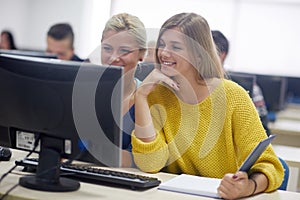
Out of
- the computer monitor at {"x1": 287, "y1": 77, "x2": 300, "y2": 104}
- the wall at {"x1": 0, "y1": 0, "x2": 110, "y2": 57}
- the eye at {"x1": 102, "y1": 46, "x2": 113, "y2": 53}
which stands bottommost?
the computer monitor at {"x1": 287, "y1": 77, "x2": 300, "y2": 104}

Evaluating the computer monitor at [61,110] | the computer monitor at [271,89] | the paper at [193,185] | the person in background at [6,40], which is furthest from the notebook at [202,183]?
the person in background at [6,40]

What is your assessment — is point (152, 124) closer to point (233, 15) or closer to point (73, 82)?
point (73, 82)

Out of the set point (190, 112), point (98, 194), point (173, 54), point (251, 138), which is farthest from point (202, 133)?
point (98, 194)

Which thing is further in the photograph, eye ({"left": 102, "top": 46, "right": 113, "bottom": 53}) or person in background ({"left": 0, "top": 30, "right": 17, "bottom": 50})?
person in background ({"left": 0, "top": 30, "right": 17, "bottom": 50})

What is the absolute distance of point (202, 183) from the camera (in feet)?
6.59

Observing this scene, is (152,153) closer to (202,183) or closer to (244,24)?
(202,183)

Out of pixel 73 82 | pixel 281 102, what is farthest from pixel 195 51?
pixel 281 102

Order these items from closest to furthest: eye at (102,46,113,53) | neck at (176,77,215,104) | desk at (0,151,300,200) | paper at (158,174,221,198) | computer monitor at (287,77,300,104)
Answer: desk at (0,151,300,200) → paper at (158,174,221,198) → neck at (176,77,215,104) → eye at (102,46,113,53) → computer monitor at (287,77,300,104)

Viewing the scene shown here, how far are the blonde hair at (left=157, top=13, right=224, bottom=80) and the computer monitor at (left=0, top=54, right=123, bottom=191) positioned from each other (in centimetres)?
52

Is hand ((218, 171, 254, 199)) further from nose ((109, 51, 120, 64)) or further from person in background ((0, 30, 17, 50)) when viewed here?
person in background ((0, 30, 17, 50))

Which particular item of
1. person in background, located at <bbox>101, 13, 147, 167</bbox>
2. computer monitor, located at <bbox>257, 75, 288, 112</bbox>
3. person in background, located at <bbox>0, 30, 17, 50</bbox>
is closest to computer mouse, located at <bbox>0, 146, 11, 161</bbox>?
person in background, located at <bbox>101, 13, 147, 167</bbox>

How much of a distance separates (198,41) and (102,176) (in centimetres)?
64

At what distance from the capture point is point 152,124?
215 centimetres

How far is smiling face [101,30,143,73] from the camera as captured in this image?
7.65 ft
